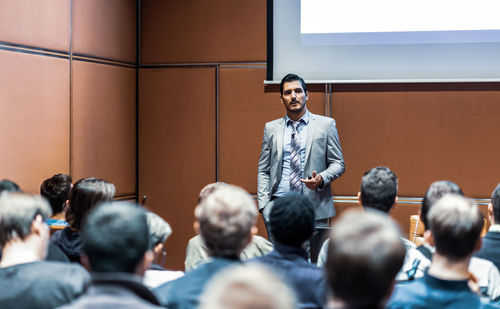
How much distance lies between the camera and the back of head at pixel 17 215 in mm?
1795

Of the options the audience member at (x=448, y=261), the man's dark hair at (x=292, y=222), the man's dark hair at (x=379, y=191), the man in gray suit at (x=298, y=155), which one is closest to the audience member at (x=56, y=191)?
the man in gray suit at (x=298, y=155)

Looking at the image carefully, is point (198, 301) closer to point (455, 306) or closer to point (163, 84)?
point (455, 306)

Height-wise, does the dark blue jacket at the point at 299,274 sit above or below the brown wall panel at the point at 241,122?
below

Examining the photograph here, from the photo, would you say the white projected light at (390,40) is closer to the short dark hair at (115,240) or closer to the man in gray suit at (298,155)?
the man in gray suit at (298,155)

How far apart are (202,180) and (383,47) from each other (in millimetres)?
1927

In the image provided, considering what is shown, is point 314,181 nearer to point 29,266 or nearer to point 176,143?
point 176,143

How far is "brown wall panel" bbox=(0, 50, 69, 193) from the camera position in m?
3.44

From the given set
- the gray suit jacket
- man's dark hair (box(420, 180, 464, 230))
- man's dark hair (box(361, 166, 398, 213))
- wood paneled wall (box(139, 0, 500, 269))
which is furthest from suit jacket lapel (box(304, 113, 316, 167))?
man's dark hair (box(420, 180, 464, 230))

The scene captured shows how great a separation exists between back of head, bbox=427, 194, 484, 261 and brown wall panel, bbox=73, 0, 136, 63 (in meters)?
3.28

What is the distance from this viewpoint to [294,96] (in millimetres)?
3791

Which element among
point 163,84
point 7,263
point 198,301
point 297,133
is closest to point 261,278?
point 198,301

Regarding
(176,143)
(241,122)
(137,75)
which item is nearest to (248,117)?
(241,122)

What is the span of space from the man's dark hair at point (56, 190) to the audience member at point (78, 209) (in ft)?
2.11

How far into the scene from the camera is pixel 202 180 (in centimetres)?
471
